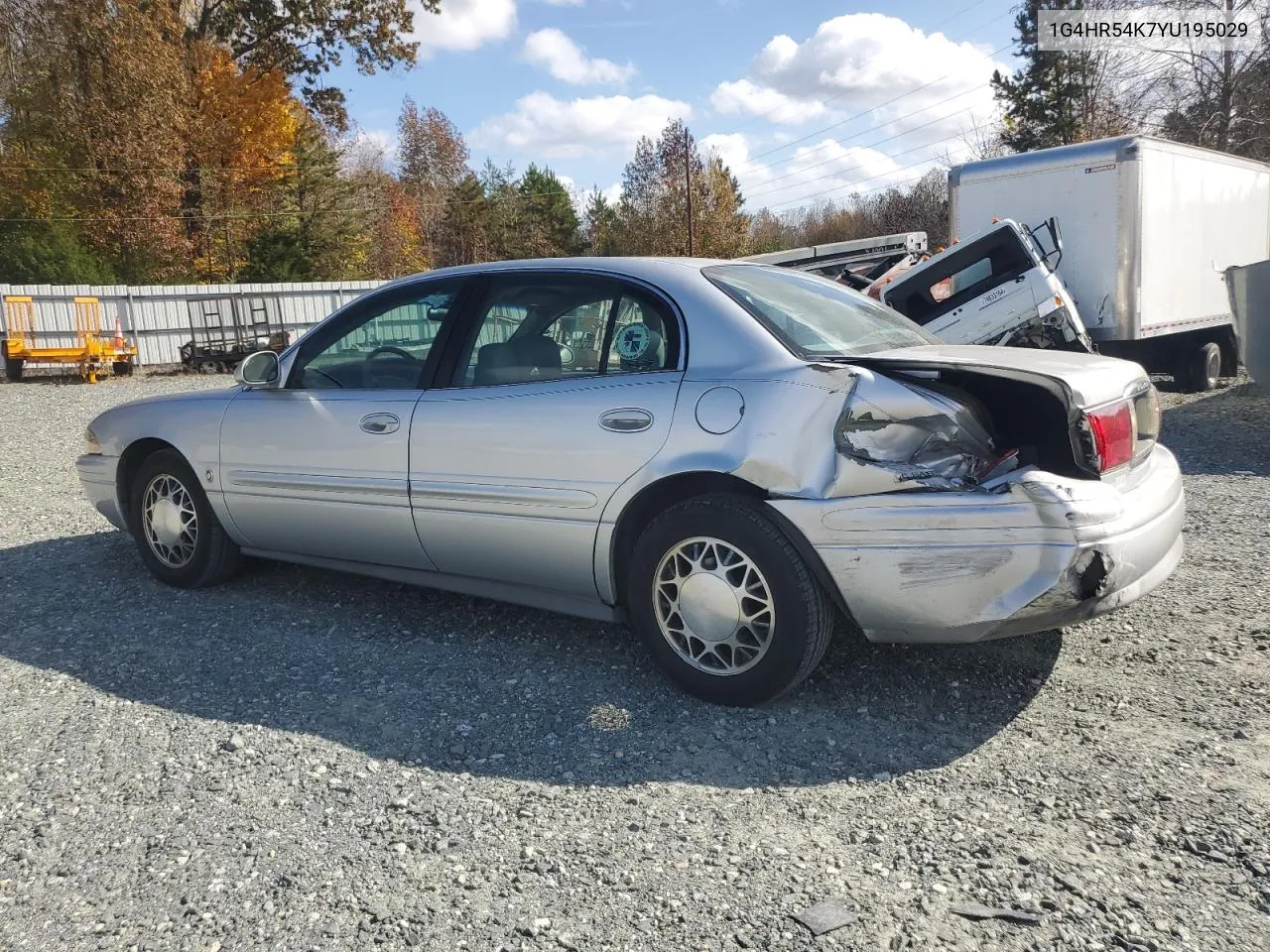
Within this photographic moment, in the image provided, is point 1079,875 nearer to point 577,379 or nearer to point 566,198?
point 577,379

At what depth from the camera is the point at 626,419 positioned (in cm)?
360

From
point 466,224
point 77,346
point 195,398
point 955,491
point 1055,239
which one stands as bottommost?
point 955,491

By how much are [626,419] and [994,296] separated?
24.2ft

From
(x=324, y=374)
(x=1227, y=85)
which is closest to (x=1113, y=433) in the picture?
(x=324, y=374)

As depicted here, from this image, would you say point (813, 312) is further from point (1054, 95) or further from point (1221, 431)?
point (1054, 95)

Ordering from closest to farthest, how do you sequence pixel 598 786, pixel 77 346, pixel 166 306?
pixel 598 786 → pixel 77 346 → pixel 166 306

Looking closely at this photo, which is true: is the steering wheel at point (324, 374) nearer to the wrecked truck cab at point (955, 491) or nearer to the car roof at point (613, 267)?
the car roof at point (613, 267)

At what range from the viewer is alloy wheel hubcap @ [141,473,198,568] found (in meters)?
5.11

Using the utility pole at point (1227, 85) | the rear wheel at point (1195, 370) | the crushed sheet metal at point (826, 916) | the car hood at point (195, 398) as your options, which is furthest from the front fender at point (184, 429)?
the utility pole at point (1227, 85)

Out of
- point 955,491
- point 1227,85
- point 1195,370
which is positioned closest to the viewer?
point 955,491

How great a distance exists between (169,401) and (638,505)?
2975 mm

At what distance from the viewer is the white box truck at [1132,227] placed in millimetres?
11250

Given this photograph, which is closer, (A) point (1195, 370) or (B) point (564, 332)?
(B) point (564, 332)

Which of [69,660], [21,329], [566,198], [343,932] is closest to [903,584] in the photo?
[343,932]
